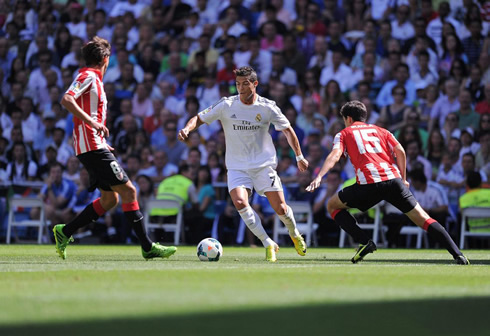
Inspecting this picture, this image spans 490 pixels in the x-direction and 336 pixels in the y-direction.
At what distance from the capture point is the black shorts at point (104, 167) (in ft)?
34.0

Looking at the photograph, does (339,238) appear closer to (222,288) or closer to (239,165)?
(239,165)

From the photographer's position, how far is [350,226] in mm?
11148

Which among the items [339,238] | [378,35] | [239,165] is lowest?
Result: [339,238]

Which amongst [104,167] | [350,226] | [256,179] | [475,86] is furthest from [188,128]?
[475,86]

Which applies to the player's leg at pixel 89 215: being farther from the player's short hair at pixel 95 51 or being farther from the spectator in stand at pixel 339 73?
the spectator in stand at pixel 339 73

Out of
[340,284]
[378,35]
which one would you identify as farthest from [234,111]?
[378,35]

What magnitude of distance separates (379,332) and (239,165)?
6.89 m

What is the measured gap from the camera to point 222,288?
6.83 meters

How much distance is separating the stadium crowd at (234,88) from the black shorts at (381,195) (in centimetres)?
639

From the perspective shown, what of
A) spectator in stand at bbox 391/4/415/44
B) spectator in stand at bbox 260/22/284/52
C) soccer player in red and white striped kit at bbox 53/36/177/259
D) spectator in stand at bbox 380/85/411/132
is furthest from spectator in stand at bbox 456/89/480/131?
soccer player in red and white striped kit at bbox 53/36/177/259

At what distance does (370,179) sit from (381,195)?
220mm

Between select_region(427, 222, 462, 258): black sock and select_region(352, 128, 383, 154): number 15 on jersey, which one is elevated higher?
select_region(352, 128, 383, 154): number 15 on jersey

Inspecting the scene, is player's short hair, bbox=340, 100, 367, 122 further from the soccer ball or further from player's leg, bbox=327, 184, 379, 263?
the soccer ball

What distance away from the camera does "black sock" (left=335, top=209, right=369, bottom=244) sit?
1104cm
